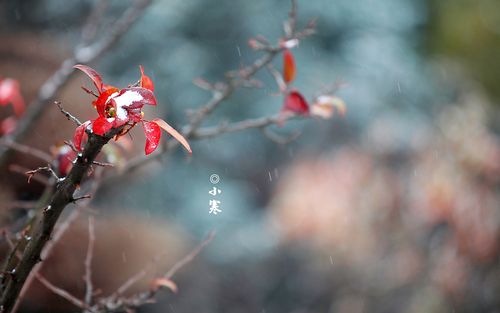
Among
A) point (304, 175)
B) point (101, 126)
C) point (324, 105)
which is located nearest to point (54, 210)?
point (101, 126)

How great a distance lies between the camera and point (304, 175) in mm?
4859

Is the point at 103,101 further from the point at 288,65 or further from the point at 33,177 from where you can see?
the point at 33,177

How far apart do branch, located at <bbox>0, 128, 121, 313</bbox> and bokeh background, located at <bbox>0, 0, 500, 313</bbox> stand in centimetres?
215

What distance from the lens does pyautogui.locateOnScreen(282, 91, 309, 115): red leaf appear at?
5.75ft

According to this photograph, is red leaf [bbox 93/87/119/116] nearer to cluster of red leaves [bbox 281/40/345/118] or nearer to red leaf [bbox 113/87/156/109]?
red leaf [bbox 113/87/156/109]

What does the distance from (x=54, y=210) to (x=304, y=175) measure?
13.0 ft

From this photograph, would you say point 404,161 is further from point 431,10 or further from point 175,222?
point 431,10

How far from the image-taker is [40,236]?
992mm

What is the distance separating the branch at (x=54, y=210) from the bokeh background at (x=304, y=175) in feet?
7.06

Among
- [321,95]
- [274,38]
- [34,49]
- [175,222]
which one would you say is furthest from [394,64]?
[321,95]

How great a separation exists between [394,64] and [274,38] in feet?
6.20

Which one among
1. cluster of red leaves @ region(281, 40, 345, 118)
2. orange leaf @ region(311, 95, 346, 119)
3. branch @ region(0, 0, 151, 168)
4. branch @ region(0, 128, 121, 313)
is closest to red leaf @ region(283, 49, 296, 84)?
cluster of red leaves @ region(281, 40, 345, 118)

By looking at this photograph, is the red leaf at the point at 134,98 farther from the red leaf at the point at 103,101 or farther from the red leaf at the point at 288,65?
the red leaf at the point at 288,65

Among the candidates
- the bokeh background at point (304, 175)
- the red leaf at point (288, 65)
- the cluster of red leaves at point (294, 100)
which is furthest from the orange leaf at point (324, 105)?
the bokeh background at point (304, 175)
